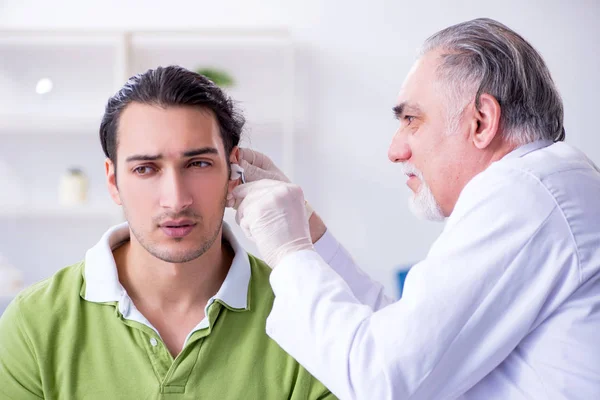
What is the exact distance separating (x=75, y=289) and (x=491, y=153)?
0.83 meters

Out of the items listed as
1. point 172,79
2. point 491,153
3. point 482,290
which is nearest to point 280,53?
point 172,79

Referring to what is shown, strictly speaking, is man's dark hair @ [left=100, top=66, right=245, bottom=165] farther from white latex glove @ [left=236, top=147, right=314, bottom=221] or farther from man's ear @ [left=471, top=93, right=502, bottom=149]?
man's ear @ [left=471, top=93, right=502, bottom=149]

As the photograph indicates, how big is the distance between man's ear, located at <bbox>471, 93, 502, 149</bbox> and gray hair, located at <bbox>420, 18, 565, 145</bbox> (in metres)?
0.01

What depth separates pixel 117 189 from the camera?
63.9 inches

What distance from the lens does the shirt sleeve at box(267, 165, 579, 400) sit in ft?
3.90

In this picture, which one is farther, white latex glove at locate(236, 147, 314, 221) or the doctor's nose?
white latex glove at locate(236, 147, 314, 221)

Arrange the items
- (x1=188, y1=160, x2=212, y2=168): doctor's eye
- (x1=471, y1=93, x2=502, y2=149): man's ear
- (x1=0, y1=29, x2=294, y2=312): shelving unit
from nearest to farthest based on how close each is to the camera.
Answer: (x1=471, y1=93, x2=502, y2=149): man's ear → (x1=188, y1=160, x2=212, y2=168): doctor's eye → (x1=0, y1=29, x2=294, y2=312): shelving unit

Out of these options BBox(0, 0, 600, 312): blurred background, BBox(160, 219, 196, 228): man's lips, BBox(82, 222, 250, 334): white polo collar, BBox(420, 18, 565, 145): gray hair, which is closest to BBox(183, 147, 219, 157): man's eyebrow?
BBox(160, 219, 196, 228): man's lips

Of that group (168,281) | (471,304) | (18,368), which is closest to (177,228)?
(168,281)

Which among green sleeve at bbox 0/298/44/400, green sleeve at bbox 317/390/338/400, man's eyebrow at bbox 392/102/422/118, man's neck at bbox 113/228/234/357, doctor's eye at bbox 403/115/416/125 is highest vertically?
man's eyebrow at bbox 392/102/422/118

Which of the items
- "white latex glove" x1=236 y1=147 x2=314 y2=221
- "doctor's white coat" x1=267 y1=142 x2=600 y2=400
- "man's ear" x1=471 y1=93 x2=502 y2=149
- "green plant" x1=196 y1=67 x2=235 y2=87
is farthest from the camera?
"green plant" x1=196 y1=67 x2=235 y2=87

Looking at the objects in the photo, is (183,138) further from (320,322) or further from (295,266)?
(320,322)

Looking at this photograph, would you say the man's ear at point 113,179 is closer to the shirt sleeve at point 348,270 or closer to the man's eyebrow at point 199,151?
the man's eyebrow at point 199,151

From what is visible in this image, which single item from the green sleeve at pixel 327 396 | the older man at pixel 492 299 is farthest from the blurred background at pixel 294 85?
the older man at pixel 492 299
